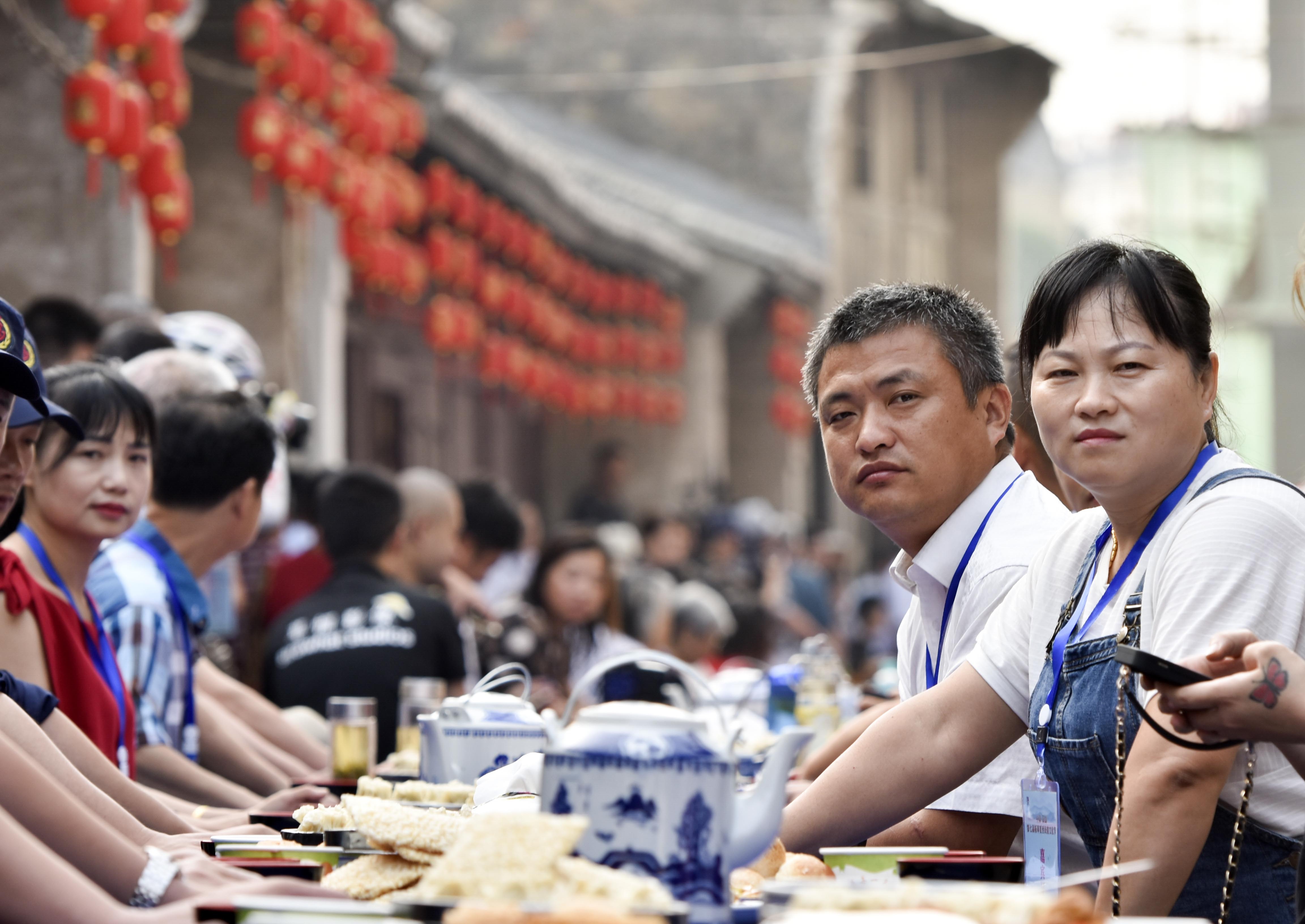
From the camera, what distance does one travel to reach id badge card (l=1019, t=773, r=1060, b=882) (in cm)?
204

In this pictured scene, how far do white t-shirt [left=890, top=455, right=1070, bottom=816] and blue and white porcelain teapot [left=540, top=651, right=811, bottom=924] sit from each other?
44.2 inches

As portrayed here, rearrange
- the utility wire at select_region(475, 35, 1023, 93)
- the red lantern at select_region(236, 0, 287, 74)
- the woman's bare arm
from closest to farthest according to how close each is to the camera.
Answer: the woman's bare arm → the red lantern at select_region(236, 0, 287, 74) → the utility wire at select_region(475, 35, 1023, 93)

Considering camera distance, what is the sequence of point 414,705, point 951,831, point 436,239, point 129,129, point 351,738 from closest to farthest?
point 951,831 → point 351,738 → point 414,705 → point 129,129 → point 436,239

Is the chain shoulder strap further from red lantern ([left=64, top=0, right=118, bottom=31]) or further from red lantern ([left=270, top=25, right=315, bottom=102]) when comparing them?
red lantern ([left=270, top=25, right=315, bottom=102])

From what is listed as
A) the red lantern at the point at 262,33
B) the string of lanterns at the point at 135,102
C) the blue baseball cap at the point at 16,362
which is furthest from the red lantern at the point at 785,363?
the blue baseball cap at the point at 16,362

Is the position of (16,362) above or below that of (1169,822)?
above

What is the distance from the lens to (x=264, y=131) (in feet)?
25.6

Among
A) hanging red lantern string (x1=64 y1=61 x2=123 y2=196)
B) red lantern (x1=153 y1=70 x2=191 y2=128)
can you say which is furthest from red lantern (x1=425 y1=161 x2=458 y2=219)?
hanging red lantern string (x1=64 y1=61 x2=123 y2=196)

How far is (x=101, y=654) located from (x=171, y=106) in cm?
395

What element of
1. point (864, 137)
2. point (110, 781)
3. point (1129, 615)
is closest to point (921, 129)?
point (864, 137)

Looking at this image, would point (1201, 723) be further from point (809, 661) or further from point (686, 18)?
point (686, 18)

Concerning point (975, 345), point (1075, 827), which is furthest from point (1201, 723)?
point (975, 345)

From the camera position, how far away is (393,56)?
927 cm

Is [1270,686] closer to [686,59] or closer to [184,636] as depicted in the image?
[184,636]
